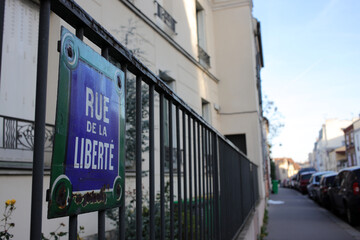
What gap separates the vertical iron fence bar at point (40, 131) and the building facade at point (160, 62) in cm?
13

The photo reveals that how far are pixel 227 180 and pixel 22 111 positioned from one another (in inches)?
102

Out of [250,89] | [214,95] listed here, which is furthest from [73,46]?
[250,89]

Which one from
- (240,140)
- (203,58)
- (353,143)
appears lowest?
(240,140)

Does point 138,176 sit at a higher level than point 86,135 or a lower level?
lower

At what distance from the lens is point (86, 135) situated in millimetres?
1236

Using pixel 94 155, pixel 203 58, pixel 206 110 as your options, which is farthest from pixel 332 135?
pixel 94 155

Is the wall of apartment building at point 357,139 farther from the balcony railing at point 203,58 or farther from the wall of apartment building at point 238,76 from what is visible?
the balcony railing at point 203,58

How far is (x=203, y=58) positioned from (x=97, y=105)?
12.2m

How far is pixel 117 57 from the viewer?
165cm

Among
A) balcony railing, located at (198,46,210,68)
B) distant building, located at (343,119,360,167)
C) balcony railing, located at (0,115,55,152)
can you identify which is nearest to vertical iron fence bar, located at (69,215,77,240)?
balcony railing, located at (0,115,55,152)

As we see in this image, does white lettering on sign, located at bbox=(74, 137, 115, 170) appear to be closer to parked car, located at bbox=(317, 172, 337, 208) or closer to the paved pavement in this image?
the paved pavement

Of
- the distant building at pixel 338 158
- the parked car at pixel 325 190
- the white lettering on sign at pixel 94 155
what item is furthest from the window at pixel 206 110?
the distant building at pixel 338 158

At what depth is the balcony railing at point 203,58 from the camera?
42.0ft

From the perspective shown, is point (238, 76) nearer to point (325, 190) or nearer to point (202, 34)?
point (202, 34)
